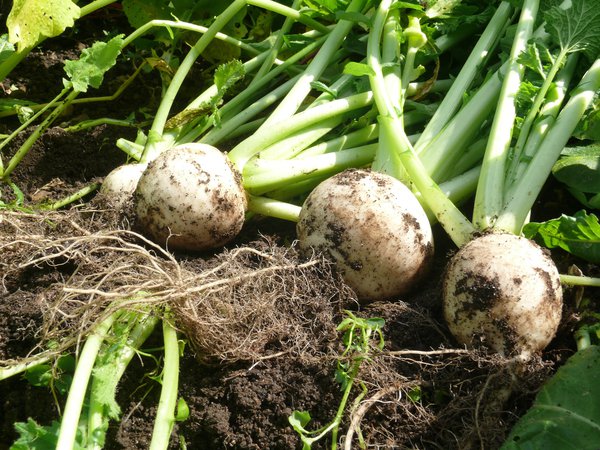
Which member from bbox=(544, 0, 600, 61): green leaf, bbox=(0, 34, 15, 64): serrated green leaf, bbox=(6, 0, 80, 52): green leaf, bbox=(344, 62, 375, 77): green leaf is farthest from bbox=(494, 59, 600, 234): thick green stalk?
bbox=(0, 34, 15, 64): serrated green leaf

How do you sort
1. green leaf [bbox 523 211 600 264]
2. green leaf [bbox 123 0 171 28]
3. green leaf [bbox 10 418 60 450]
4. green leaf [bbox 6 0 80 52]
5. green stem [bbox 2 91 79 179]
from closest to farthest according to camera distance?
green leaf [bbox 10 418 60 450], green leaf [bbox 523 211 600 264], green leaf [bbox 6 0 80 52], green stem [bbox 2 91 79 179], green leaf [bbox 123 0 171 28]

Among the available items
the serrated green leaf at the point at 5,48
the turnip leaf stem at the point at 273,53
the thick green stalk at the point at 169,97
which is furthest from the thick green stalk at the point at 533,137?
the serrated green leaf at the point at 5,48

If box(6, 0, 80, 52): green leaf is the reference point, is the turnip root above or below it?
below

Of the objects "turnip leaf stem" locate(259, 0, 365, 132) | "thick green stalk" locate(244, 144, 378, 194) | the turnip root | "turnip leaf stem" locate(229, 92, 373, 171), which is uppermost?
"turnip leaf stem" locate(259, 0, 365, 132)

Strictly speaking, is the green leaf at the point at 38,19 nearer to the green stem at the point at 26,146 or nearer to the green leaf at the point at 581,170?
the green stem at the point at 26,146

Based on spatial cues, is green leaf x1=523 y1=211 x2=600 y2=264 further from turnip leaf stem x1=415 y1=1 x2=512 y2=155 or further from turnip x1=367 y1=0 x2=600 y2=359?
turnip leaf stem x1=415 y1=1 x2=512 y2=155

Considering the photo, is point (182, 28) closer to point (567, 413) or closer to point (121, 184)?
point (121, 184)
